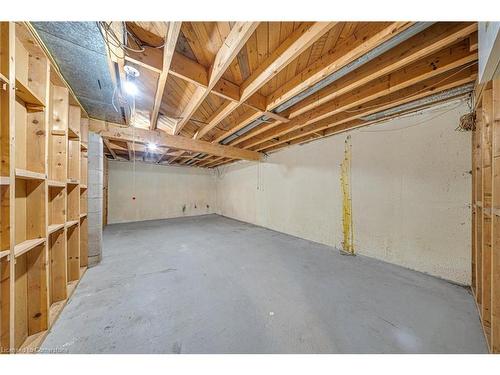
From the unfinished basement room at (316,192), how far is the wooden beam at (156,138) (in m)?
0.03

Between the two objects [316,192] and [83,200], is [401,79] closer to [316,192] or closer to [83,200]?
[316,192]

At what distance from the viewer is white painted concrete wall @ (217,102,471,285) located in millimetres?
2049

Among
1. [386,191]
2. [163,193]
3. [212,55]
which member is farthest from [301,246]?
[163,193]

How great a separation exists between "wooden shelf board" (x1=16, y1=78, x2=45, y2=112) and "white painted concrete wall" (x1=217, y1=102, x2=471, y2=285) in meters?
3.79

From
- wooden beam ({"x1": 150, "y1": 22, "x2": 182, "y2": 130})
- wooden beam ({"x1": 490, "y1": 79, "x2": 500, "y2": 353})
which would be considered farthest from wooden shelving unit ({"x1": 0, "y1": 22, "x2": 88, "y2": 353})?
wooden beam ({"x1": 490, "y1": 79, "x2": 500, "y2": 353})

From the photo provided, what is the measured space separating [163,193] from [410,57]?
7121 millimetres

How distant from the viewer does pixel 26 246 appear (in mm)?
1086

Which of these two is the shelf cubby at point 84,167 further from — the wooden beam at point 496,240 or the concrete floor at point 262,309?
the wooden beam at point 496,240

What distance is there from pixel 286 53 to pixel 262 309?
7.28 ft

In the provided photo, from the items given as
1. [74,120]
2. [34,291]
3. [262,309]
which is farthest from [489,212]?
[74,120]

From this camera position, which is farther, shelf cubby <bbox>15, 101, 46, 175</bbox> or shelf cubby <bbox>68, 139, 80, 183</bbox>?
shelf cubby <bbox>68, 139, 80, 183</bbox>

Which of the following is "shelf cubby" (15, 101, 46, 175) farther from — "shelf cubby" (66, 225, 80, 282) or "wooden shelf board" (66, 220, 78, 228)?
"shelf cubby" (66, 225, 80, 282)

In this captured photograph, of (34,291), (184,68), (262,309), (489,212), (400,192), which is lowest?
(262,309)

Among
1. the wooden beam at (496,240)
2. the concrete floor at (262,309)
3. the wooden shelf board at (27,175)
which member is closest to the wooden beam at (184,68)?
the wooden shelf board at (27,175)
